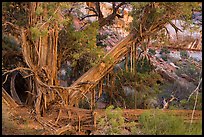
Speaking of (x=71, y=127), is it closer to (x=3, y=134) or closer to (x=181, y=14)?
(x=3, y=134)

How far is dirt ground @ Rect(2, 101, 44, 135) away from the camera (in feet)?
13.0

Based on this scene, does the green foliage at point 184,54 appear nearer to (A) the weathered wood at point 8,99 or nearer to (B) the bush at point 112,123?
(A) the weathered wood at point 8,99

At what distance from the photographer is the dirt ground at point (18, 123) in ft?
13.0

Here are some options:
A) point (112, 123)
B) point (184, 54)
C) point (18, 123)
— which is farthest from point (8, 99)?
point (184, 54)

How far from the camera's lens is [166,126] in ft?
12.5

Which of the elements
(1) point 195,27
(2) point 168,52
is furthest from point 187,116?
(2) point 168,52

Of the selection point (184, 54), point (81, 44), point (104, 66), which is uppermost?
point (81, 44)

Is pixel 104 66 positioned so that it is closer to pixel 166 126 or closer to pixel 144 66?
pixel 144 66

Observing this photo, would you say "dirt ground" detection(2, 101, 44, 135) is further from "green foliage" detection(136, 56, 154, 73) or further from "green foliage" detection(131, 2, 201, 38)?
"green foliage" detection(136, 56, 154, 73)

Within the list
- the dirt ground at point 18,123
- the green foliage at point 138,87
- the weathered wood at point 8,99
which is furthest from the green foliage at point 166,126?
the green foliage at point 138,87

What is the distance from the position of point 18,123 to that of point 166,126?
1731 mm

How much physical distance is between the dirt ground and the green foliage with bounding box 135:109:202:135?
3.80ft

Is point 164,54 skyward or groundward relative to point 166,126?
skyward

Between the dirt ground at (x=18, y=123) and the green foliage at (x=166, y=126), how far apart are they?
3.80 ft
